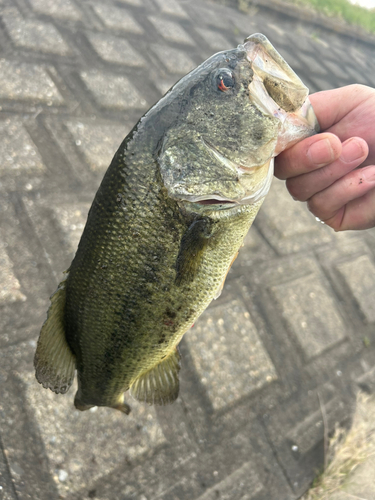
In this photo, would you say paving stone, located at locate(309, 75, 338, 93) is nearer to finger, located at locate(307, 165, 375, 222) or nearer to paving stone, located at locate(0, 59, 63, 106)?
paving stone, located at locate(0, 59, 63, 106)

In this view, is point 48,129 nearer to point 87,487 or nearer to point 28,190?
point 28,190

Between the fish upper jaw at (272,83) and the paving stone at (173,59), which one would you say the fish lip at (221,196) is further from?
the paving stone at (173,59)

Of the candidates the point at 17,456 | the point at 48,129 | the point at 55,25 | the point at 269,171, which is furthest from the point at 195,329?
the point at 55,25

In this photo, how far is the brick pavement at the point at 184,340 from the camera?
1.96 m

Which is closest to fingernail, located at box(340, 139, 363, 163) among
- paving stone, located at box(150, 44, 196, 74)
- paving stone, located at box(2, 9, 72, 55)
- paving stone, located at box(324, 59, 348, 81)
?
paving stone, located at box(2, 9, 72, 55)

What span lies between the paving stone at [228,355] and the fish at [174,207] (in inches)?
42.2

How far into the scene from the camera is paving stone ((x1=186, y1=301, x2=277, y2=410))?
95.3 inches

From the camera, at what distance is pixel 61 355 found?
1.47m

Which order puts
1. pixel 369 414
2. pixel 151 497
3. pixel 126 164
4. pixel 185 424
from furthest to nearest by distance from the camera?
pixel 369 414 < pixel 185 424 < pixel 151 497 < pixel 126 164

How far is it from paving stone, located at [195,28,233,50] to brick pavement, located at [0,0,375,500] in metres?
0.96

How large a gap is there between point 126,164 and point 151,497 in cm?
165

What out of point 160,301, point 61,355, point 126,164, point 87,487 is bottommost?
point 87,487

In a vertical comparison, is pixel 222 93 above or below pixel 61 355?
above

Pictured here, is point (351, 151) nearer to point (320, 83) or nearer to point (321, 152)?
point (321, 152)
